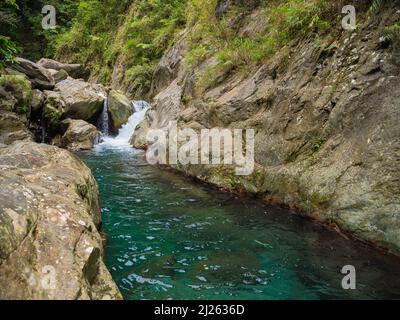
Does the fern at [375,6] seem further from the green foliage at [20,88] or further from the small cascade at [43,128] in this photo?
the small cascade at [43,128]

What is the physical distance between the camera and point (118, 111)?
869 inches

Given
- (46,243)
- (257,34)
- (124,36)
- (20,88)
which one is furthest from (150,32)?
(46,243)

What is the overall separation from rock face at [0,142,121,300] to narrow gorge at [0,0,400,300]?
0.02 meters

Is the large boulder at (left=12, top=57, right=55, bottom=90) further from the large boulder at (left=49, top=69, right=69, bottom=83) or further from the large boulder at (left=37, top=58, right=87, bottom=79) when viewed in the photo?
the large boulder at (left=37, top=58, right=87, bottom=79)

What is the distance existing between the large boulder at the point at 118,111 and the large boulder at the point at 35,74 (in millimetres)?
3504

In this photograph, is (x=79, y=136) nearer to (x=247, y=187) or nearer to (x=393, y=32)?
(x=247, y=187)

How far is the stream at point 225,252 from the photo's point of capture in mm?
5734

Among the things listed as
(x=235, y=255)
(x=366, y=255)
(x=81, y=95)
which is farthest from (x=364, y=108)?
(x=81, y=95)

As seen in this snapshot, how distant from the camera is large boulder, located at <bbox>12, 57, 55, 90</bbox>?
2100 cm

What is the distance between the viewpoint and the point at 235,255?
689 centimetres

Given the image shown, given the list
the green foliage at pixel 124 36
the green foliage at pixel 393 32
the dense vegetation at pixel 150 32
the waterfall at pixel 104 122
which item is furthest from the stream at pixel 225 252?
the green foliage at pixel 124 36

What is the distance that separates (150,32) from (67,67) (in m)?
7.92

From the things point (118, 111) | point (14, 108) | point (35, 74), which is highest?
point (35, 74)

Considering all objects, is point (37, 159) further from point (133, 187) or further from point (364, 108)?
point (364, 108)
